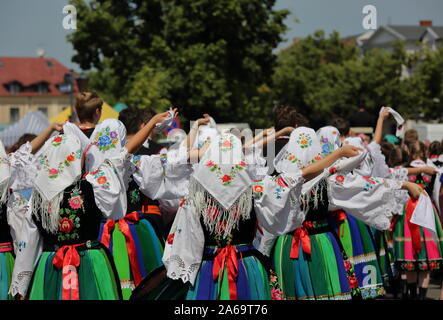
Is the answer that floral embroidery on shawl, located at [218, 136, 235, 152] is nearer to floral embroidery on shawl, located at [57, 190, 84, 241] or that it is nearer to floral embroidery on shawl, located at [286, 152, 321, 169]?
floral embroidery on shawl, located at [57, 190, 84, 241]

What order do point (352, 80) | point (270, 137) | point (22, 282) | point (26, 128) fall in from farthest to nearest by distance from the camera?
point (352, 80), point (26, 128), point (270, 137), point (22, 282)

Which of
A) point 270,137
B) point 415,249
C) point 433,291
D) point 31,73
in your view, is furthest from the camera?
point 31,73

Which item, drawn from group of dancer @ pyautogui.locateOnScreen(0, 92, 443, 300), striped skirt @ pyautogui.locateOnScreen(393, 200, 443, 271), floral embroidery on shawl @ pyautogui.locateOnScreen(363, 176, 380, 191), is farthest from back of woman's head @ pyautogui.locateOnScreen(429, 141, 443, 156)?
floral embroidery on shawl @ pyautogui.locateOnScreen(363, 176, 380, 191)

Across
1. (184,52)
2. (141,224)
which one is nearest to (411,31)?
(184,52)

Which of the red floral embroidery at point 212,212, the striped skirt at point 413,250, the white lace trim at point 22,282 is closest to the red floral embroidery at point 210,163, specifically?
the red floral embroidery at point 212,212

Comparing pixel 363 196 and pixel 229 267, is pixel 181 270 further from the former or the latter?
pixel 363 196

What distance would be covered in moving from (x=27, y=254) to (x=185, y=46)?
22336 millimetres

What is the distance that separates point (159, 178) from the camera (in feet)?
17.4

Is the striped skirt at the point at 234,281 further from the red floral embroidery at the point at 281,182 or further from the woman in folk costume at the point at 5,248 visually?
Result: the woman in folk costume at the point at 5,248

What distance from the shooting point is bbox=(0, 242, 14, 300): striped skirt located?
15.7ft

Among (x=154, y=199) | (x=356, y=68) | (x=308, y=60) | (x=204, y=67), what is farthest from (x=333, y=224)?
(x=308, y=60)

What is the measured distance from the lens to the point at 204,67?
987 inches

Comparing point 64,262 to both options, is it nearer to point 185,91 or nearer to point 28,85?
point 185,91

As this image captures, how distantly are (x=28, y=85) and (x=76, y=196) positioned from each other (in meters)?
54.0
